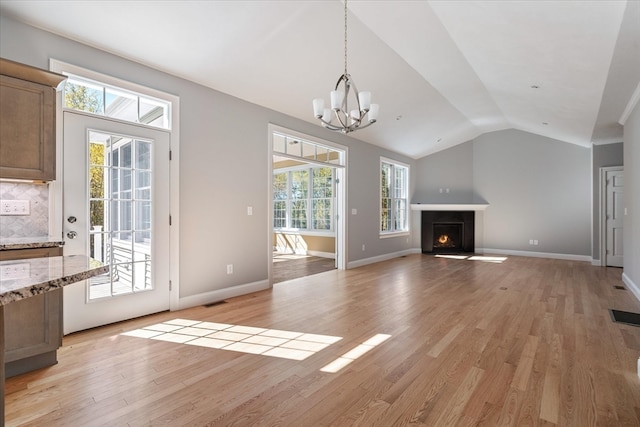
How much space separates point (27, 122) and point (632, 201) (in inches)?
271

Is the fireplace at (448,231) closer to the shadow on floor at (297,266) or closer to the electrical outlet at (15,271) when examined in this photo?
the shadow on floor at (297,266)

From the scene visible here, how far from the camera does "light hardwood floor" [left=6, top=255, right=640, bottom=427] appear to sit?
72.7 inches

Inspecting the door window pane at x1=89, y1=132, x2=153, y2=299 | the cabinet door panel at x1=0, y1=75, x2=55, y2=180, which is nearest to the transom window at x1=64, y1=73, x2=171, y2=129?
the door window pane at x1=89, y1=132, x2=153, y2=299

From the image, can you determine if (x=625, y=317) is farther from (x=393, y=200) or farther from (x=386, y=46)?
(x=393, y=200)

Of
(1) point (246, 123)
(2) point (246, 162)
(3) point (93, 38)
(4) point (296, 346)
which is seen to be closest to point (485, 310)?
(4) point (296, 346)

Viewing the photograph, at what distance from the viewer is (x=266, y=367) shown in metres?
2.41

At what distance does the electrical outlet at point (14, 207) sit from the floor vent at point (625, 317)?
5.65 metres

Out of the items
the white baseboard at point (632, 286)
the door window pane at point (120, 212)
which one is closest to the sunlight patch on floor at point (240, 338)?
the door window pane at point (120, 212)

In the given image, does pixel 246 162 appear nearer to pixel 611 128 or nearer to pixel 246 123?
pixel 246 123

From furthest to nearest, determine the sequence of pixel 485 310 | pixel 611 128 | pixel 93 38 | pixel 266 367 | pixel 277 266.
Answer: pixel 277 266, pixel 611 128, pixel 485 310, pixel 93 38, pixel 266 367

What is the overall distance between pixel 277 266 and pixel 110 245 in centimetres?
389

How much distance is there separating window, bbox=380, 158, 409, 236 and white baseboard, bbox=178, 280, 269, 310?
3.77 metres

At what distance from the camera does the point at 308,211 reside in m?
8.87

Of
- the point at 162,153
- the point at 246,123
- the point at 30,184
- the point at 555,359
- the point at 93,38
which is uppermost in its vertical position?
the point at 93,38
